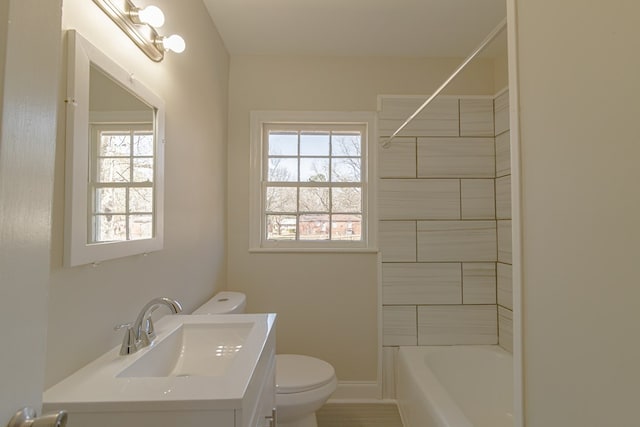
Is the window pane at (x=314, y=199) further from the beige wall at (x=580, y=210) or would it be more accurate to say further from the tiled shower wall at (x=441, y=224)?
the beige wall at (x=580, y=210)

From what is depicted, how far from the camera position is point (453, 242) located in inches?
93.4

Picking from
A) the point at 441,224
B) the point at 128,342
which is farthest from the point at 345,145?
the point at 128,342

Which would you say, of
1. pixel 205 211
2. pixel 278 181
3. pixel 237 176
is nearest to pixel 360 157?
pixel 278 181

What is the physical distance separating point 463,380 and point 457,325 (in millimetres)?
356

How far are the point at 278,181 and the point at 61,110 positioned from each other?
166 centimetres

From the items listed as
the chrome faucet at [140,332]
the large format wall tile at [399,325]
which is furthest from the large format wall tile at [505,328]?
the chrome faucet at [140,332]

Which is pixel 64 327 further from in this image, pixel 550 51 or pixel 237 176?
pixel 237 176

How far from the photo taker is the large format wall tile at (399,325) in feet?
7.68

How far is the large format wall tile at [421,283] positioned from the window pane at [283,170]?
3.14ft

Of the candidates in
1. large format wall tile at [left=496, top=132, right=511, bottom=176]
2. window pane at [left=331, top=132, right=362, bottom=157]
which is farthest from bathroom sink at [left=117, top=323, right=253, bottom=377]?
large format wall tile at [left=496, top=132, right=511, bottom=176]

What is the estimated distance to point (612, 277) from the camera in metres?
0.59

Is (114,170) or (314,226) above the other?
(114,170)

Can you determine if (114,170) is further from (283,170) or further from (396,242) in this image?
(396,242)

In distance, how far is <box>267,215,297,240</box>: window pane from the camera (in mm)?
2453
